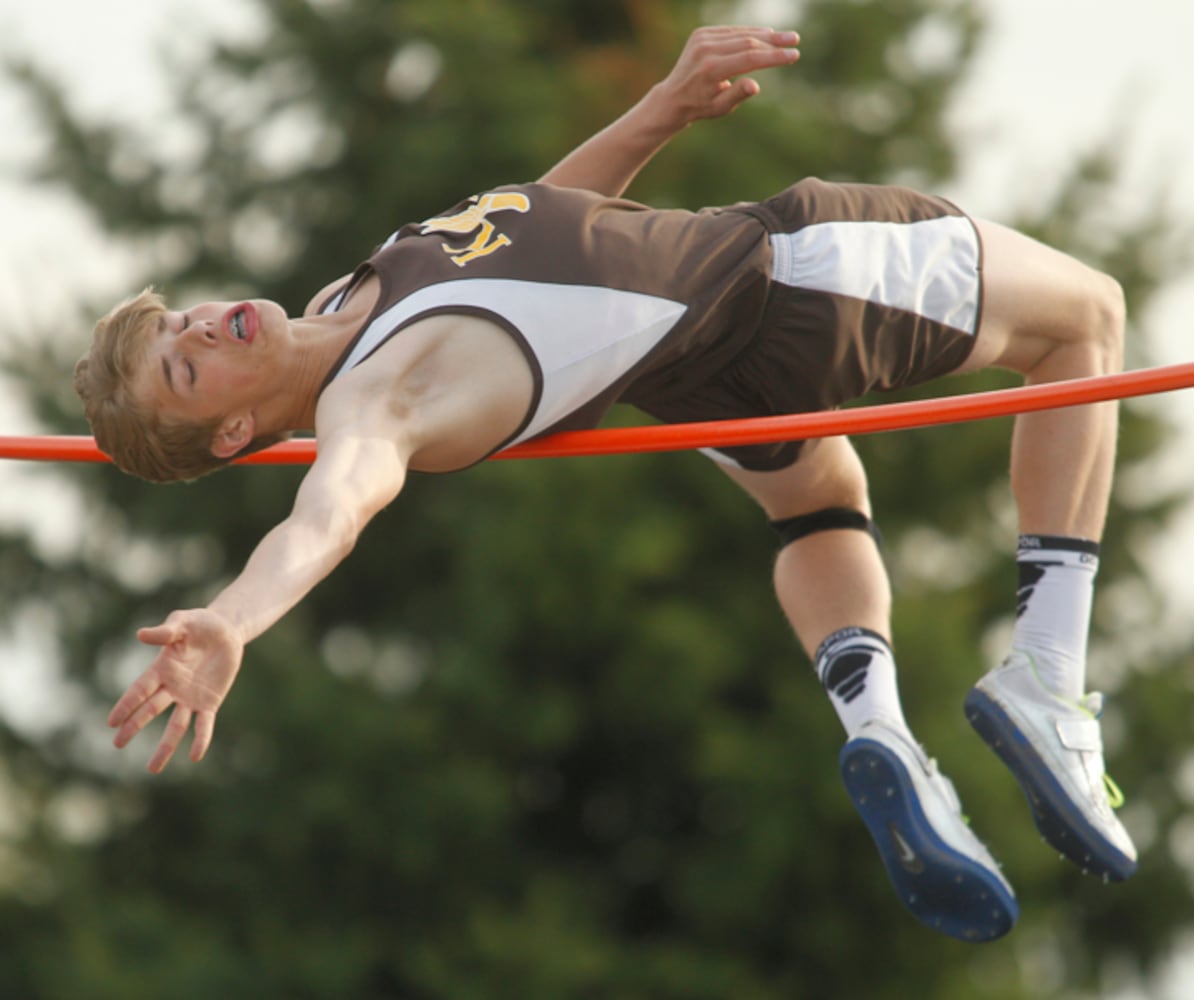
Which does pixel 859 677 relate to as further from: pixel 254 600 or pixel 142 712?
pixel 142 712

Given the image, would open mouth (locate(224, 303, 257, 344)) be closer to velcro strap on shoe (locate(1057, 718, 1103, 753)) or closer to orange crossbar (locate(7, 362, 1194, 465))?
orange crossbar (locate(7, 362, 1194, 465))

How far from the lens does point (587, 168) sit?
3.75 metres

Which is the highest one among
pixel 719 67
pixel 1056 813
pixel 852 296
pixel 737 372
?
pixel 719 67

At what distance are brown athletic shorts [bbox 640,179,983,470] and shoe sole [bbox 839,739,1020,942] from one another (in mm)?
656

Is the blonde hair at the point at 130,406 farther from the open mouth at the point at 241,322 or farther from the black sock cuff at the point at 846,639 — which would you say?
the black sock cuff at the point at 846,639

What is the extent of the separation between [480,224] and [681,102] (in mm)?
591

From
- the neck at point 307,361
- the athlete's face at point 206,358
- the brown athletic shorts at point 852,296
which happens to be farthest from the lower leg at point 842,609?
the athlete's face at point 206,358

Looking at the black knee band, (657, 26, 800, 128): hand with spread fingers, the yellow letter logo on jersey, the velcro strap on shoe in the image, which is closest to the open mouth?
the yellow letter logo on jersey

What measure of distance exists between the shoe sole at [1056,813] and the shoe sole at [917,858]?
167 millimetres

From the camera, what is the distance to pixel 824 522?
3.92m

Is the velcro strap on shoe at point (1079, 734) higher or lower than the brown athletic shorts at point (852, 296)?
lower

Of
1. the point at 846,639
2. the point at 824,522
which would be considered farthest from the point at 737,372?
the point at 846,639

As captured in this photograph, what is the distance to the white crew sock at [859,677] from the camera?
3.74 meters

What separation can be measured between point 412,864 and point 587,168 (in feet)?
24.0
